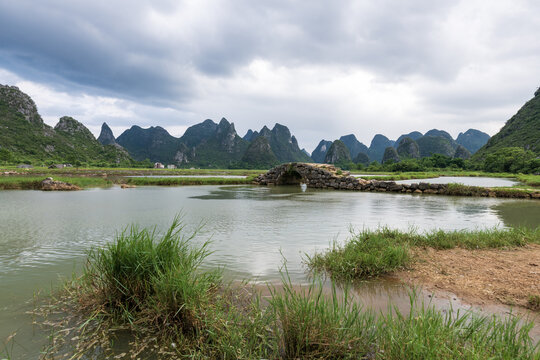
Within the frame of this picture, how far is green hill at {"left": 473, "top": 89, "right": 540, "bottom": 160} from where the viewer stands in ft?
218

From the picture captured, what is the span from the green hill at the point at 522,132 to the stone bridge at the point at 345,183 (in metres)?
61.8

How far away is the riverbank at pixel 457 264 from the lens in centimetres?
359

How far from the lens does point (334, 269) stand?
432cm

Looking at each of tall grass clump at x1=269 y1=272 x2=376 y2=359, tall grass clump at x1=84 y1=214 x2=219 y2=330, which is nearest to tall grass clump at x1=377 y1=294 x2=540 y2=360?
tall grass clump at x1=269 y1=272 x2=376 y2=359

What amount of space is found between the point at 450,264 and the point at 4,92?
6237 inches

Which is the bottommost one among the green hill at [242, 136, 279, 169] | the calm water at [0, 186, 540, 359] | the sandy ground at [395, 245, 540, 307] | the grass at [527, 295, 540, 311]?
the calm water at [0, 186, 540, 359]

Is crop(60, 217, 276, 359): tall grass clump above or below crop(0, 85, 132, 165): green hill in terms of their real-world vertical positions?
below

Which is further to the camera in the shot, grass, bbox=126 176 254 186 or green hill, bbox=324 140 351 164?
green hill, bbox=324 140 351 164

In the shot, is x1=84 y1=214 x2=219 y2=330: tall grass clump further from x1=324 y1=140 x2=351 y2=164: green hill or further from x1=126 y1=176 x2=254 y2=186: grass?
x1=324 y1=140 x2=351 y2=164: green hill

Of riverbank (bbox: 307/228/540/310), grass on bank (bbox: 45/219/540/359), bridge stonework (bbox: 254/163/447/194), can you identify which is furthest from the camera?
bridge stonework (bbox: 254/163/447/194)

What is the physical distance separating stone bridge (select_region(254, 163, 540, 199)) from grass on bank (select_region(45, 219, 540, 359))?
703 inches

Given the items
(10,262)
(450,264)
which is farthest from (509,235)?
(10,262)

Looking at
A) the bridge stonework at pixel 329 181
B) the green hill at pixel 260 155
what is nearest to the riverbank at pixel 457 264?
the bridge stonework at pixel 329 181

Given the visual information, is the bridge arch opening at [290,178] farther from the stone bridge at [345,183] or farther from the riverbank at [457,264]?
the riverbank at [457,264]
